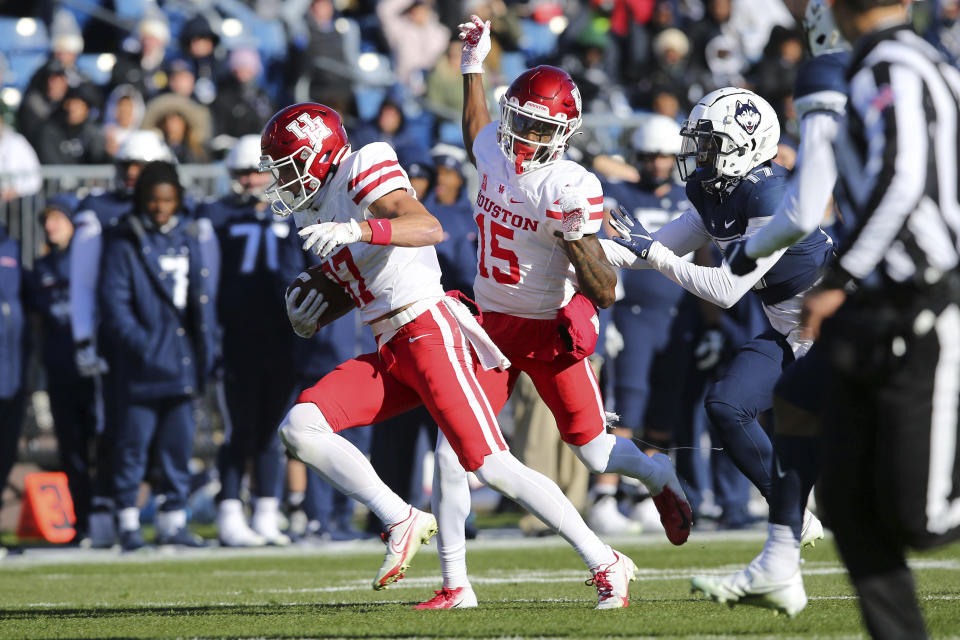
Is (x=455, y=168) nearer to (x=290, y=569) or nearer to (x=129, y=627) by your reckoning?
(x=290, y=569)

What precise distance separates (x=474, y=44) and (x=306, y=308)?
1.50m

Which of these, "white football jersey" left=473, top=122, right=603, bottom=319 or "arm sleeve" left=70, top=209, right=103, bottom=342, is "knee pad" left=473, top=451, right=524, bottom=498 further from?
"arm sleeve" left=70, top=209, right=103, bottom=342

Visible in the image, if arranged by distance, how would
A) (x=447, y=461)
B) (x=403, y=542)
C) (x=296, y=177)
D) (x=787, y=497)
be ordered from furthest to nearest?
(x=447, y=461) < (x=296, y=177) < (x=403, y=542) < (x=787, y=497)

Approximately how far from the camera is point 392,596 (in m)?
6.05

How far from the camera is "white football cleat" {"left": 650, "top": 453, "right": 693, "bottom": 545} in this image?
556 centimetres

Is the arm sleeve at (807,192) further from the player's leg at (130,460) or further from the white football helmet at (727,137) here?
the player's leg at (130,460)

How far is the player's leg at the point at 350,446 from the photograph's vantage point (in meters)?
5.20

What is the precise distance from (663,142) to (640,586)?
411 centimetres

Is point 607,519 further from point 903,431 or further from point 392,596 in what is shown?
point 903,431

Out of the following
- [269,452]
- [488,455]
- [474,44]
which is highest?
[474,44]

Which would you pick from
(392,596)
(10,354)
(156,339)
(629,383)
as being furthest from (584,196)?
(10,354)

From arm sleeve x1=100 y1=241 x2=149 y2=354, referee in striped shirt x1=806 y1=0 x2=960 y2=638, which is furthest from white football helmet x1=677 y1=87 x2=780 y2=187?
arm sleeve x1=100 y1=241 x2=149 y2=354

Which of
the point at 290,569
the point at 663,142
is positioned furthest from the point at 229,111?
the point at 290,569

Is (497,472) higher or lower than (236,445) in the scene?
higher
